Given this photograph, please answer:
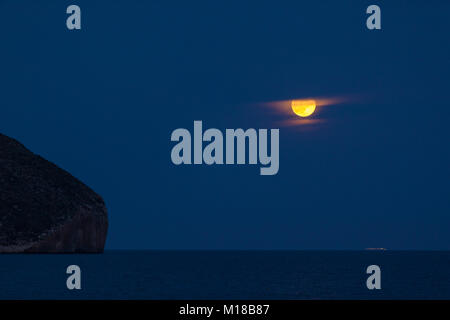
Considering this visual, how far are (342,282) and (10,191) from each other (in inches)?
4433

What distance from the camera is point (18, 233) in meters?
183

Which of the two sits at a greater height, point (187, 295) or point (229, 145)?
point (229, 145)

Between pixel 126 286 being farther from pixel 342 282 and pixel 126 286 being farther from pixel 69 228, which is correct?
pixel 69 228

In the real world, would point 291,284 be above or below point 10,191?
below
